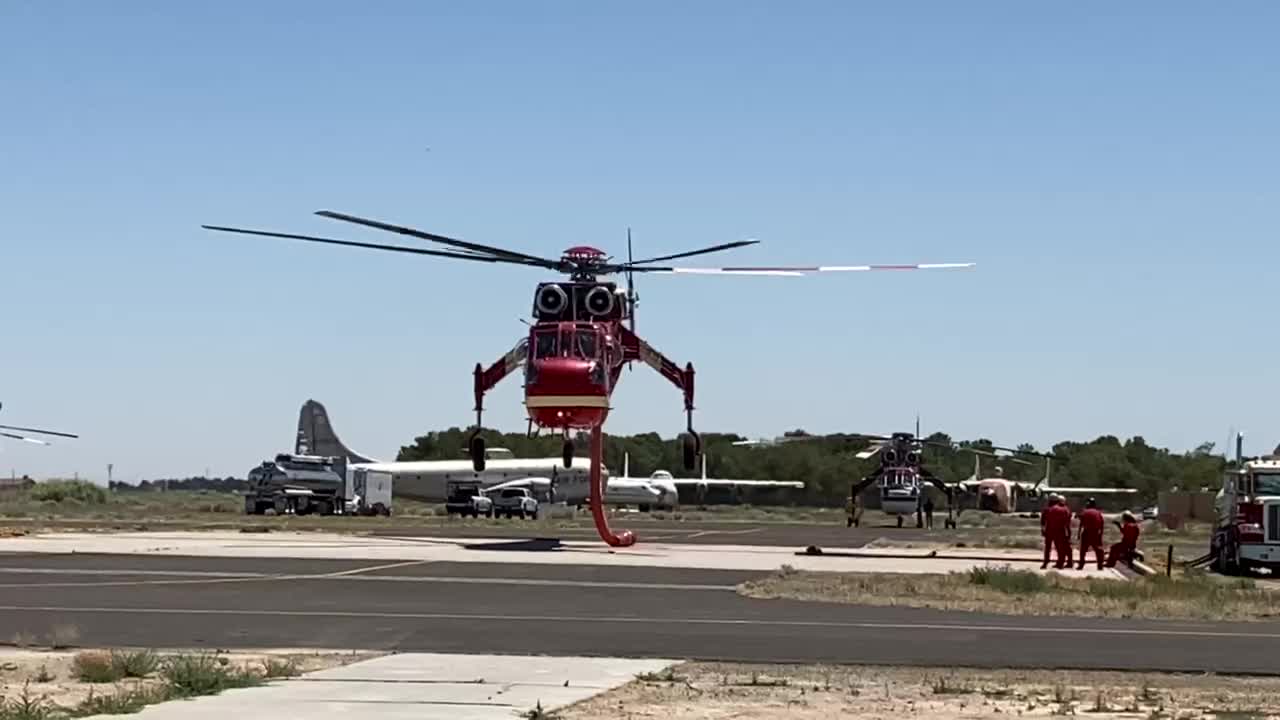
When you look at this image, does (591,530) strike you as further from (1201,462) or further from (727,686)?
(1201,462)

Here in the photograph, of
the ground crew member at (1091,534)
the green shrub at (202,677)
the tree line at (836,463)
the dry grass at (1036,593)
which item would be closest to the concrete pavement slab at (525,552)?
the ground crew member at (1091,534)

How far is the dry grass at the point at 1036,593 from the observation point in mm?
25266

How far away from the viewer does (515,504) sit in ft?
274

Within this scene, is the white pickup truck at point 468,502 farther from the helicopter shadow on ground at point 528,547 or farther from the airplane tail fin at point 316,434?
the helicopter shadow on ground at point 528,547

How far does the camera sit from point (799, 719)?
43.1ft

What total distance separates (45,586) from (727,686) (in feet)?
52.5

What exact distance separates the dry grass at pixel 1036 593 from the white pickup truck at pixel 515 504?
50746 millimetres

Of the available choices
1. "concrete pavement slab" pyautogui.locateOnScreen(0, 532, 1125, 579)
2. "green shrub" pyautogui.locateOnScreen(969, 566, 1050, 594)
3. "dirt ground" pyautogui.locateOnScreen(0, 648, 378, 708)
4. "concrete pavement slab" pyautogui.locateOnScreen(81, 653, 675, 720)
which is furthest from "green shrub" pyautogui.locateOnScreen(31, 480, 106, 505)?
"concrete pavement slab" pyautogui.locateOnScreen(81, 653, 675, 720)

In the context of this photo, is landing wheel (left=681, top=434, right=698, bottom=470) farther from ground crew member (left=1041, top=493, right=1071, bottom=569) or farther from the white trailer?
the white trailer

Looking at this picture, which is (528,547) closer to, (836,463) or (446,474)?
(446,474)

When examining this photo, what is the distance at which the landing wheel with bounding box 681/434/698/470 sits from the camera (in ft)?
144

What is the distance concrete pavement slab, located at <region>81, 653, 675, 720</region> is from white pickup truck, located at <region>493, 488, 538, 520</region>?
65.8 m

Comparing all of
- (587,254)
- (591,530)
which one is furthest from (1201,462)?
(587,254)

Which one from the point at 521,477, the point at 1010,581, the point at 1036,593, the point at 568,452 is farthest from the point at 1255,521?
the point at 521,477
